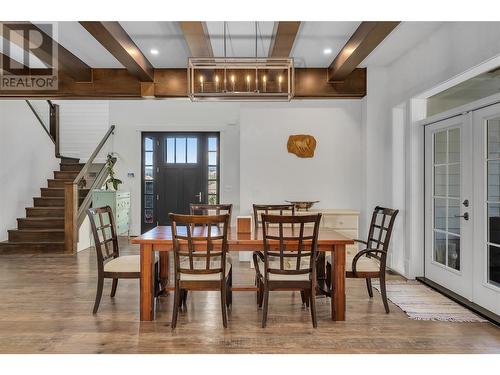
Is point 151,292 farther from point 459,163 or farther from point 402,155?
point 402,155

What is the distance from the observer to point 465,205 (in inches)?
139

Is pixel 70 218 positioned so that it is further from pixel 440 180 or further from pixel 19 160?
pixel 440 180

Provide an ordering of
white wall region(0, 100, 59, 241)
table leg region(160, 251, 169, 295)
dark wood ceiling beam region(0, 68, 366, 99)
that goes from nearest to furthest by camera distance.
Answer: table leg region(160, 251, 169, 295), dark wood ceiling beam region(0, 68, 366, 99), white wall region(0, 100, 59, 241)

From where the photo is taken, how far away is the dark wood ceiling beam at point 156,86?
201 inches

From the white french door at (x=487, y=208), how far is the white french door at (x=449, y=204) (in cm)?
11

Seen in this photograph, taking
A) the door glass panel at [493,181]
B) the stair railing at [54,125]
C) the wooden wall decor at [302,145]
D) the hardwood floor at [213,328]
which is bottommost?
the hardwood floor at [213,328]

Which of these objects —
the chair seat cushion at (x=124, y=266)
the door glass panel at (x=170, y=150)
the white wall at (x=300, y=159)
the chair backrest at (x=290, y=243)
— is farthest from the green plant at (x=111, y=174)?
the chair backrest at (x=290, y=243)

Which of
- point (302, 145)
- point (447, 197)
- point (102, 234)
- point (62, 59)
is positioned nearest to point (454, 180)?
point (447, 197)

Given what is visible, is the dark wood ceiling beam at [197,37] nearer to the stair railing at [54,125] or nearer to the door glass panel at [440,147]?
the door glass panel at [440,147]

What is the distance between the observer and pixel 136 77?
501 cm

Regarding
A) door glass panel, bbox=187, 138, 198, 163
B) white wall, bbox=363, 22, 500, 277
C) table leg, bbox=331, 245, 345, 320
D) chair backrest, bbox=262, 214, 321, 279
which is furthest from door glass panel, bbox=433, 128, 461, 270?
door glass panel, bbox=187, 138, 198, 163

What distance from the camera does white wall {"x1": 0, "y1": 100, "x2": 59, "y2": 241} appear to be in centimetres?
609

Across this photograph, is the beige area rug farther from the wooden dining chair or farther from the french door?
the wooden dining chair

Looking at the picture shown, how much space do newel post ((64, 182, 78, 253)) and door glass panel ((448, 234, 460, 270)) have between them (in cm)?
563
